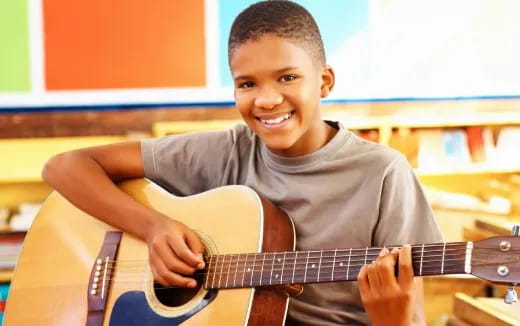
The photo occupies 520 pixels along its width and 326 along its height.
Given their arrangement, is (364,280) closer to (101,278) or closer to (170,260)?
(170,260)

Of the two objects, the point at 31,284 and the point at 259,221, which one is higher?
the point at 259,221

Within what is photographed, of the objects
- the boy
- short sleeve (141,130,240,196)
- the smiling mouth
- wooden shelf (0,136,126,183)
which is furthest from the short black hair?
wooden shelf (0,136,126,183)

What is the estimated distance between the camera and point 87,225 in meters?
1.61

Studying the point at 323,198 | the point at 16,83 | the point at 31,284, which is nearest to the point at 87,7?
the point at 16,83

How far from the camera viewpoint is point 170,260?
1389 mm

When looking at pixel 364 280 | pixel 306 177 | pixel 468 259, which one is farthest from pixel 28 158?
pixel 468 259

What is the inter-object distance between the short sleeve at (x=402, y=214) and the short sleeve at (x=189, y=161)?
39 centimetres

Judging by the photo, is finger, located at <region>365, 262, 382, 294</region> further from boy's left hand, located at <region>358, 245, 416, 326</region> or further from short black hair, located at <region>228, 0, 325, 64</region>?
short black hair, located at <region>228, 0, 325, 64</region>

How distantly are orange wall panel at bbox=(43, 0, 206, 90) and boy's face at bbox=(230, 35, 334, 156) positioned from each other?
1.38 meters

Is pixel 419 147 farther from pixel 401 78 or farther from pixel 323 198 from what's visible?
pixel 323 198

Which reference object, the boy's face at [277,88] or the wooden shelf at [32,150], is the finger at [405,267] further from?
the wooden shelf at [32,150]

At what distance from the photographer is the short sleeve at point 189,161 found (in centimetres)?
161

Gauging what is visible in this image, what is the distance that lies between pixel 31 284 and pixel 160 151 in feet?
1.33

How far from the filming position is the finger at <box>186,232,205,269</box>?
1.37 meters
